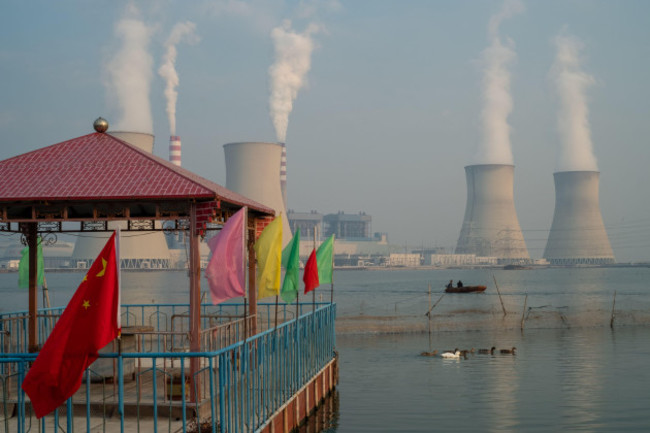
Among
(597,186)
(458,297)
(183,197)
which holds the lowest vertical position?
(458,297)

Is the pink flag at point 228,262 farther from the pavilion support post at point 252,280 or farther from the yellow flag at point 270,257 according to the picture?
the pavilion support post at point 252,280

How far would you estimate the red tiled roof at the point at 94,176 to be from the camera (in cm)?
942

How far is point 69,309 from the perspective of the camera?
5.87 meters

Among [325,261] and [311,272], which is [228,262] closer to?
[311,272]

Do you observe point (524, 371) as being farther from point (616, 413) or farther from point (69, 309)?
point (69, 309)

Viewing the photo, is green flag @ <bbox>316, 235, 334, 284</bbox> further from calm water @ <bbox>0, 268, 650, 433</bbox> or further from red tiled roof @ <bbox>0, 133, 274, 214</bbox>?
red tiled roof @ <bbox>0, 133, 274, 214</bbox>

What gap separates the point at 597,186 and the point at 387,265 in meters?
75.4

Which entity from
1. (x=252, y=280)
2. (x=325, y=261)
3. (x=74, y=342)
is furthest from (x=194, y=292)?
(x=325, y=261)

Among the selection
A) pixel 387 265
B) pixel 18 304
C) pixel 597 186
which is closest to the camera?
pixel 18 304

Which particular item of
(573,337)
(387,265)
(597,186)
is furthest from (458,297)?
(387,265)

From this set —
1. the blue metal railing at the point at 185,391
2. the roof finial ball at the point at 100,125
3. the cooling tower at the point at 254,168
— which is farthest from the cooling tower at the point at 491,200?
the roof finial ball at the point at 100,125

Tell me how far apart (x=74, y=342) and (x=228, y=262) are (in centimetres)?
244

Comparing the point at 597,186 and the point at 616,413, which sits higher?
the point at 597,186

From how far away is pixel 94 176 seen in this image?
9.86m
